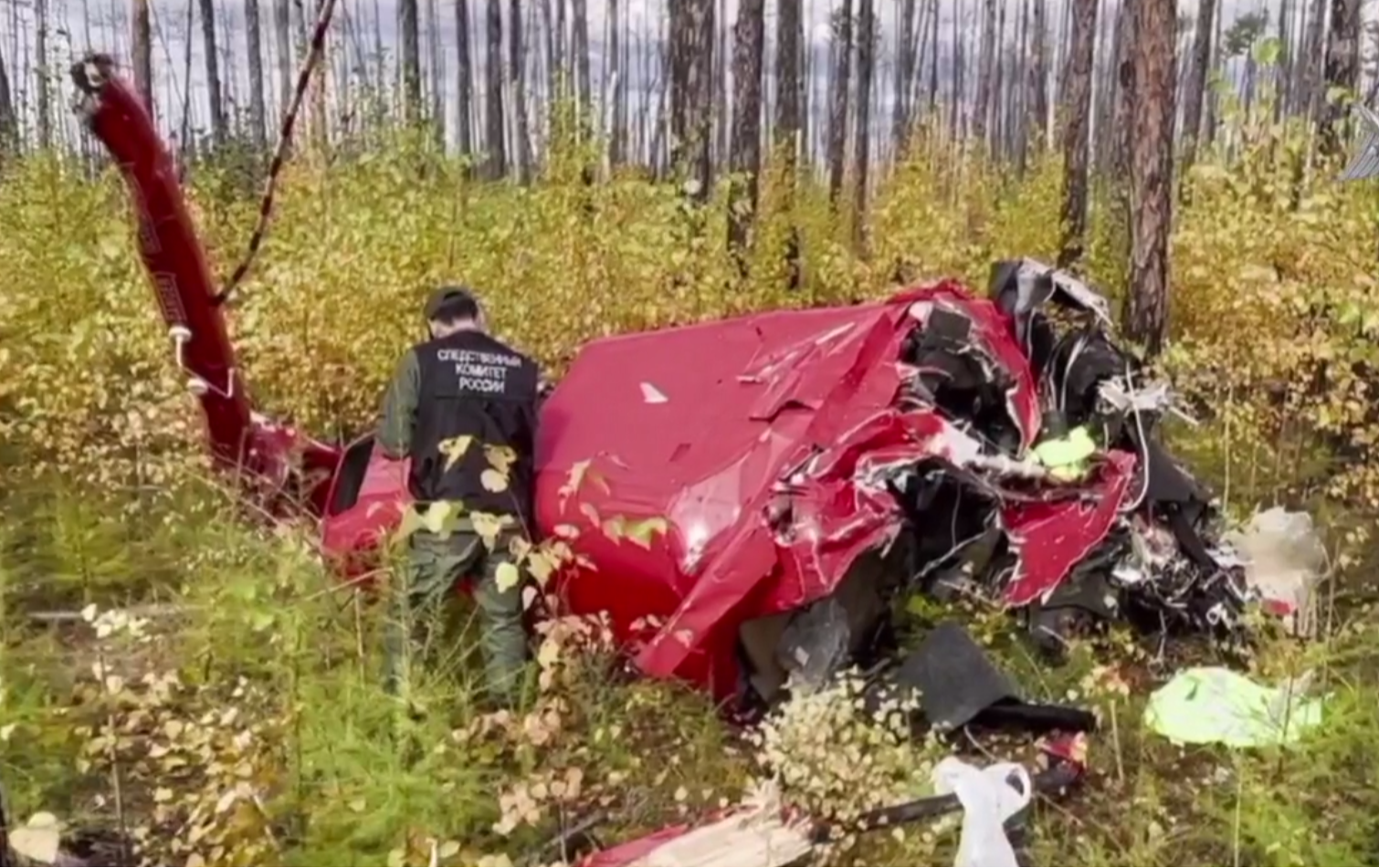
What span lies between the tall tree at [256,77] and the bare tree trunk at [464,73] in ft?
16.2

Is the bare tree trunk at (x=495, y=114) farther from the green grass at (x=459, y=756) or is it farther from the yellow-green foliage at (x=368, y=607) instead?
the green grass at (x=459, y=756)

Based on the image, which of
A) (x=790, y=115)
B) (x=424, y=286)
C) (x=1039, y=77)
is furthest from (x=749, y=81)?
(x=1039, y=77)

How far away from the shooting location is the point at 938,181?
49.8 feet

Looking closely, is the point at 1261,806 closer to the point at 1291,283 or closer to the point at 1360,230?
the point at 1291,283

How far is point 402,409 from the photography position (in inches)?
175

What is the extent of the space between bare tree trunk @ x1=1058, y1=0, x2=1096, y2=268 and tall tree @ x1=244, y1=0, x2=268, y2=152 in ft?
36.9

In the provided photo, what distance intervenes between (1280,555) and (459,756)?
3586 mm

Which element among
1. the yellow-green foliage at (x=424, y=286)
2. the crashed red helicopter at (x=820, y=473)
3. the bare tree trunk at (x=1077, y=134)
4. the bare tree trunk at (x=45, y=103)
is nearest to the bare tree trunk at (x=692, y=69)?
the yellow-green foliage at (x=424, y=286)

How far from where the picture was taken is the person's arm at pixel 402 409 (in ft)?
14.5

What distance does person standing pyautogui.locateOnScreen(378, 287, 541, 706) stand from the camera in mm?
4316

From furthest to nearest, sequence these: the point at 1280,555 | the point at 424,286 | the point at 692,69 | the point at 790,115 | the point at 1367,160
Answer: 1. the point at 790,115
2. the point at 692,69
3. the point at 424,286
4. the point at 1280,555
5. the point at 1367,160

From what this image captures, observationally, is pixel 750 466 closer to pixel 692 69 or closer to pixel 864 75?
pixel 692 69

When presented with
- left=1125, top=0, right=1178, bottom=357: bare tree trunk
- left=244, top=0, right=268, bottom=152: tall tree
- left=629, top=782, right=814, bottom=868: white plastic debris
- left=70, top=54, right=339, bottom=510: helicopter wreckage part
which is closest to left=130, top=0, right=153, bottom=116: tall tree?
left=244, top=0, right=268, bottom=152: tall tree

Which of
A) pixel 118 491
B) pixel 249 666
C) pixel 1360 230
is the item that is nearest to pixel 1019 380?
pixel 1360 230
